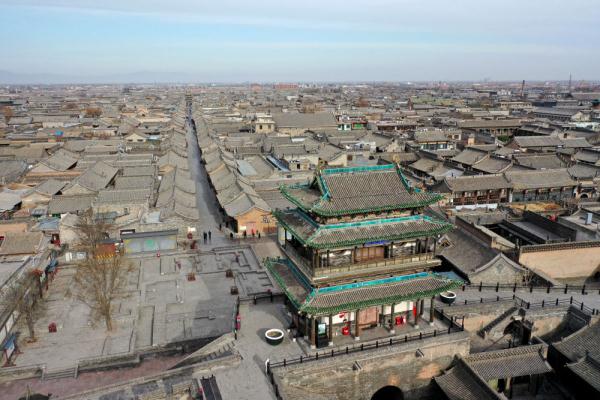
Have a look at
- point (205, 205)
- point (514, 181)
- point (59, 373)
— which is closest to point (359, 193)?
point (59, 373)

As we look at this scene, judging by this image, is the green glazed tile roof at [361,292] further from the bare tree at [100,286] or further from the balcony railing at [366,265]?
the bare tree at [100,286]

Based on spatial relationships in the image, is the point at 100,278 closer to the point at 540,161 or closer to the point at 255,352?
the point at 255,352

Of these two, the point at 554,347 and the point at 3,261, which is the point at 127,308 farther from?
the point at 554,347

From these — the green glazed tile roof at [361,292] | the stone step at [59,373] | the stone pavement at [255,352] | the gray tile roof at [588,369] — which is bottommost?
the stone step at [59,373]

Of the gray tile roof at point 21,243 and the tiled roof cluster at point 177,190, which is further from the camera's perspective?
the tiled roof cluster at point 177,190

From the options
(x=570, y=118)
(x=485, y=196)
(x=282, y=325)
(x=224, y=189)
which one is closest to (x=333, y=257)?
(x=282, y=325)

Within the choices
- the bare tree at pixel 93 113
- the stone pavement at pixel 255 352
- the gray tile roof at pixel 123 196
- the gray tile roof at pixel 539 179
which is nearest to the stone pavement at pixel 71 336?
the stone pavement at pixel 255 352

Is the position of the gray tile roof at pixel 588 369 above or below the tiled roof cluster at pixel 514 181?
below
